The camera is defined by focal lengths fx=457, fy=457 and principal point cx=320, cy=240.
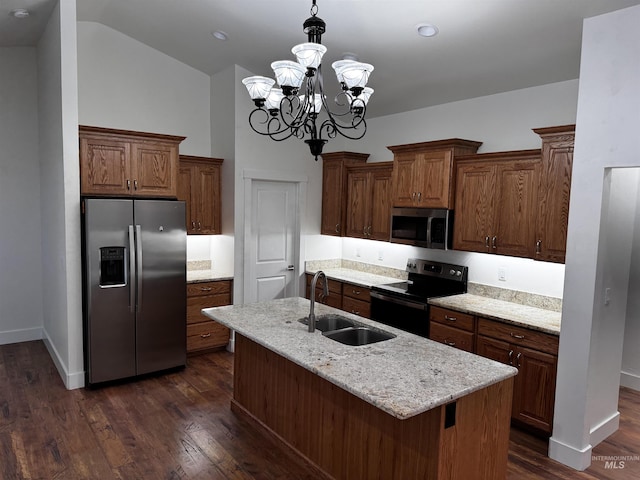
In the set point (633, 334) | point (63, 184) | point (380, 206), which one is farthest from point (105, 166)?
point (633, 334)

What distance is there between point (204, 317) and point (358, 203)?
222 cm

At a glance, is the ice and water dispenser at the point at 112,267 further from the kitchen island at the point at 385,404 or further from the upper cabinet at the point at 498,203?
the upper cabinet at the point at 498,203

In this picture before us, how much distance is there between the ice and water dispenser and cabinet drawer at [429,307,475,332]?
284 centimetres

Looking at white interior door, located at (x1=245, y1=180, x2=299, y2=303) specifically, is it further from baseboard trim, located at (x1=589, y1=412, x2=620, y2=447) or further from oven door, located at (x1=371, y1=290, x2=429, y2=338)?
baseboard trim, located at (x1=589, y1=412, x2=620, y2=447)

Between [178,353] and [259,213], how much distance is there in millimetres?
1816

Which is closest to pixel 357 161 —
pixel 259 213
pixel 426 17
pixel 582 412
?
pixel 259 213

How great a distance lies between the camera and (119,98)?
4.99 m

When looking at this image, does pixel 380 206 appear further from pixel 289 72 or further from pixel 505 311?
pixel 289 72

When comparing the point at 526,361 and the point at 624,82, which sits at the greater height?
the point at 624,82

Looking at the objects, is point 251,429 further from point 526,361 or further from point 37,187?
point 37,187

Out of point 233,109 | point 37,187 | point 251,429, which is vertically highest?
point 233,109

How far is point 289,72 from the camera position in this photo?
8.07ft

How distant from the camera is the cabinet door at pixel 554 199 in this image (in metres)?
3.42

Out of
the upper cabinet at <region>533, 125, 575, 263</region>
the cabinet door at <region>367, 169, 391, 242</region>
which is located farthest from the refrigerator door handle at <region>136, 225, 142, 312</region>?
the upper cabinet at <region>533, 125, 575, 263</region>
